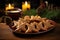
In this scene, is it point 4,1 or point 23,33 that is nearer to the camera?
point 23,33

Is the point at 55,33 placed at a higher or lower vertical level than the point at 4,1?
lower

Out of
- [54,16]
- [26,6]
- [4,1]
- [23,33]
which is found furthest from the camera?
[4,1]

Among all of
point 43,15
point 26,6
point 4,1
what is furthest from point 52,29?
point 4,1

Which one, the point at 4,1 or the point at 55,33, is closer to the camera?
the point at 55,33

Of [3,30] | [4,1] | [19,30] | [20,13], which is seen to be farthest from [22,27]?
[4,1]

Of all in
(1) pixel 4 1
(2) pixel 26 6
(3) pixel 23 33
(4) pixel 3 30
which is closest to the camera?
(3) pixel 23 33

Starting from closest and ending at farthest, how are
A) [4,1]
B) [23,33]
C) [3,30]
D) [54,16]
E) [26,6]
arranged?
[23,33], [3,30], [54,16], [26,6], [4,1]

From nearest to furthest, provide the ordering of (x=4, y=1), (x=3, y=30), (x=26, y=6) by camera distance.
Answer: (x=3, y=30) < (x=26, y=6) < (x=4, y=1)

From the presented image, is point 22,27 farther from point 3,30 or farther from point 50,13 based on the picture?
point 50,13

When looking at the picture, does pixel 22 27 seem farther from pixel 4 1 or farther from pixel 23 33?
pixel 4 1
